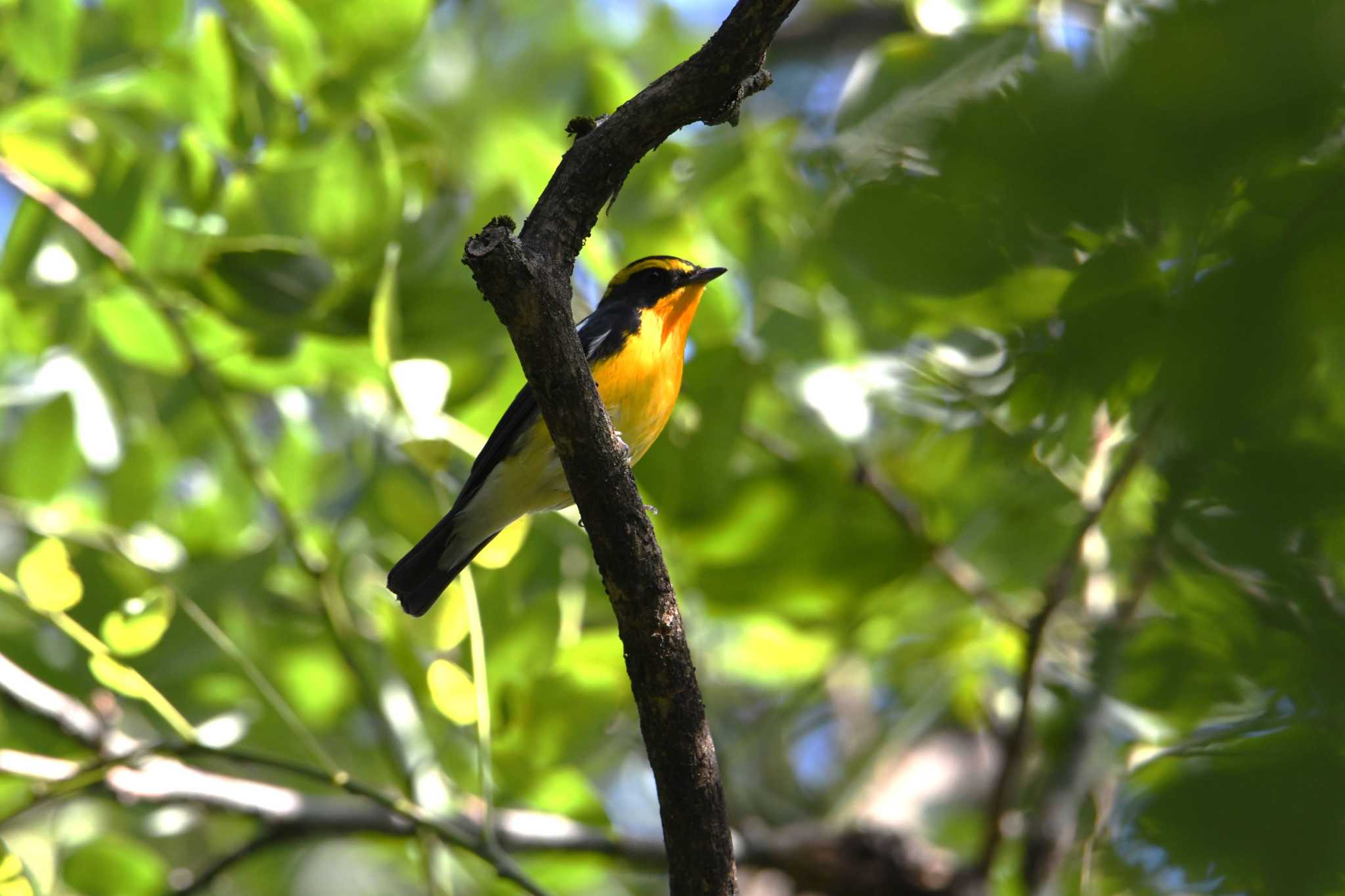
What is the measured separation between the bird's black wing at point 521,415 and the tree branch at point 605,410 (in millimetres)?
988

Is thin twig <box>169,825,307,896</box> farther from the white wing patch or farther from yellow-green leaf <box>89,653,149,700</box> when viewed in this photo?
the white wing patch

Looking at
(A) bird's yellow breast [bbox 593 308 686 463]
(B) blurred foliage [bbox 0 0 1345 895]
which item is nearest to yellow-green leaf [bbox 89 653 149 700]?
(B) blurred foliage [bbox 0 0 1345 895]

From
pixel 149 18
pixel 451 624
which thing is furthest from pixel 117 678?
pixel 149 18

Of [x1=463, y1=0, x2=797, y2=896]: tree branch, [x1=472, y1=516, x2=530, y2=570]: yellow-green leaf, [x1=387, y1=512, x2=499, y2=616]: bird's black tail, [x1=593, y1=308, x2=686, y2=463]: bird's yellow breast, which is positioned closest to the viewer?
[x1=463, y1=0, x2=797, y2=896]: tree branch

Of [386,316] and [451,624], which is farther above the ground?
[386,316]

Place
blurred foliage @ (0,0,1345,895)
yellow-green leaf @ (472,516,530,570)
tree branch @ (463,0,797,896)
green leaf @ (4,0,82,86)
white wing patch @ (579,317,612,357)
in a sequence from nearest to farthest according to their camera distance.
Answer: blurred foliage @ (0,0,1345,895) < tree branch @ (463,0,797,896) < yellow-green leaf @ (472,516,530,570) < green leaf @ (4,0,82,86) < white wing patch @ (579,317,612,357)

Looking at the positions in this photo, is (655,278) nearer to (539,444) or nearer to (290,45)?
(539,444)

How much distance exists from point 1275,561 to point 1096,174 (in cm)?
29

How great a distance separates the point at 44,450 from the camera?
11.2ft

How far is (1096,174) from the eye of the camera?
86 cm

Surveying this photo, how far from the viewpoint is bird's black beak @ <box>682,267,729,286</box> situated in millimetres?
3594

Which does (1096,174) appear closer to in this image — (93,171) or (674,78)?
(674,78)

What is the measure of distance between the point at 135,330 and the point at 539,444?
1.17 metres

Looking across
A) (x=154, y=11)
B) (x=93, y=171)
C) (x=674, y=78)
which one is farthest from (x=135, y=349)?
(x=674, y=78)
